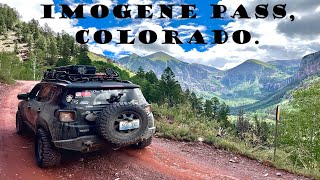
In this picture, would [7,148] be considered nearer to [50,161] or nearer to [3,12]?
[50,161]

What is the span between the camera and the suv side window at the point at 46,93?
22.6ft

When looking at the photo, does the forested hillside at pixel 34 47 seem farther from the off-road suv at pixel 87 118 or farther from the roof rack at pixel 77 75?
the off-road suv at pixel 87 118

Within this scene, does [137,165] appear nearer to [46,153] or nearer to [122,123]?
[122,123]

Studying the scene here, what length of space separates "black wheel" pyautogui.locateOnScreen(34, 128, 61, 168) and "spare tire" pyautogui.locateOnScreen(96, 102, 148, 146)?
1.19 m

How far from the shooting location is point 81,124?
6094 millimetres

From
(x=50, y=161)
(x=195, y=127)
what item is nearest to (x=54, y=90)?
(x=50, y=161)

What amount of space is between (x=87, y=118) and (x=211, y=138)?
4946 mm

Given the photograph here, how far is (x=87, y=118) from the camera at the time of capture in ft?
20.1

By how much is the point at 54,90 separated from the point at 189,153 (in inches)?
160

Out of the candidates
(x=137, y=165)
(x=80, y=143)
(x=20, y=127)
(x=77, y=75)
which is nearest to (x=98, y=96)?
(x=80, y=143)

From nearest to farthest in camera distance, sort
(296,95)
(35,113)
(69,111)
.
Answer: (69,111) → (35,113) → (296,95)

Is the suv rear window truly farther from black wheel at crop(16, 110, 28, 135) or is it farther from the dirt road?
black wheel at crop(16, 110, 28, 135)

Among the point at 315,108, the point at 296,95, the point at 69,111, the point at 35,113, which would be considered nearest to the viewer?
the point at 69,111

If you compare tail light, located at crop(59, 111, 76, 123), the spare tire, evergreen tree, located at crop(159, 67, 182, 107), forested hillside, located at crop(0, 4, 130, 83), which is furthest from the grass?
forested hillside, located at crop(0, 4, 130, 83)
